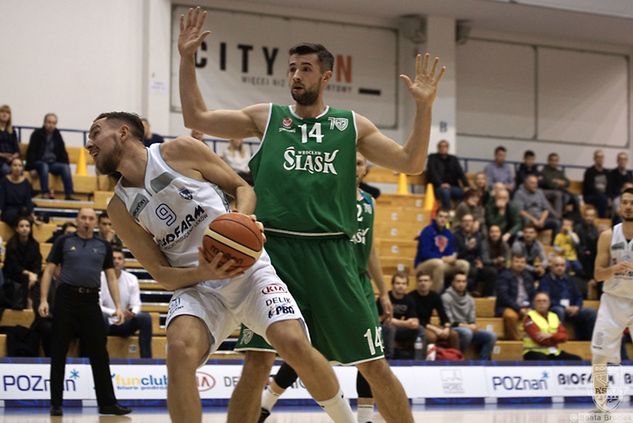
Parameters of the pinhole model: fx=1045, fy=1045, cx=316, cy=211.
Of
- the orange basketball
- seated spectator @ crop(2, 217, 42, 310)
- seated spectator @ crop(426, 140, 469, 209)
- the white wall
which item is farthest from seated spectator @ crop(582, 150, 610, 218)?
the orange basketball

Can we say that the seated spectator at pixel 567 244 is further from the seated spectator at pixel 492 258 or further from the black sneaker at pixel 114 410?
the black sneaker at pixel 114 410

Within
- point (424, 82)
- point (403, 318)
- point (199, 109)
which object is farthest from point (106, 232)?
point (424, 82)

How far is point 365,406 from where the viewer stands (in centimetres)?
837

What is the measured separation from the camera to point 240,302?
5.63m

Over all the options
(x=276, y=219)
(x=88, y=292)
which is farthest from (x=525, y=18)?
(x=276, y=219)

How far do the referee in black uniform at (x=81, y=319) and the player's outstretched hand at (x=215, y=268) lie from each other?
5785 mm

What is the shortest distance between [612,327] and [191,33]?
21.4 ft

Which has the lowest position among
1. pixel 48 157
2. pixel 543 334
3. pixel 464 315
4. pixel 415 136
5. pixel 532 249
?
pixel 543 334

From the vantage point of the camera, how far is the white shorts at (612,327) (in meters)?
10.9

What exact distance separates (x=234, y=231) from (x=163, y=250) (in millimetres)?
647

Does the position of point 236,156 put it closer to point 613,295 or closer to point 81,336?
point 81,336

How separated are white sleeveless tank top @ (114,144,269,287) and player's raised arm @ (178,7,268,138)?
71cm

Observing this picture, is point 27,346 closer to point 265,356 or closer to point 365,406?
point 365,406

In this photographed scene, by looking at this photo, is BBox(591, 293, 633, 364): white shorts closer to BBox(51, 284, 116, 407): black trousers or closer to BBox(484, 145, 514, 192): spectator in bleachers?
BBox(51, 284, 116, 407): black trousers
